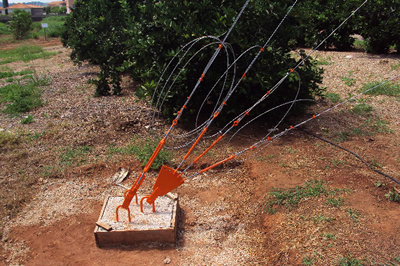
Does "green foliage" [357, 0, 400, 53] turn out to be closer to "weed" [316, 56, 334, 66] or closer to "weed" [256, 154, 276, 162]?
"weed" [316, 56, 334, 66]

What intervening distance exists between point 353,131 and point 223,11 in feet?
9.28

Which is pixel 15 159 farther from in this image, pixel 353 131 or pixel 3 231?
pixel 353 131

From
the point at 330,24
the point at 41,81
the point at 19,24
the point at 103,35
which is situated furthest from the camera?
the point at 19,24

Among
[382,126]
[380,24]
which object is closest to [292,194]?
[382,126]

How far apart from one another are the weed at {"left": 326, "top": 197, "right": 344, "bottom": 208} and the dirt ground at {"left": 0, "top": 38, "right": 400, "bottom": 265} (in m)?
0.03

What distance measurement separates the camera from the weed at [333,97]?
6.94 meters

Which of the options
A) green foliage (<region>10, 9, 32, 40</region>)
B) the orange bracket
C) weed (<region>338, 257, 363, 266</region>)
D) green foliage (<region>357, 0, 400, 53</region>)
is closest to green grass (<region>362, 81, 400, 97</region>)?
green foliage (<region>357, 0, 400, 53</region>)

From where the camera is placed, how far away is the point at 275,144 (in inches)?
211

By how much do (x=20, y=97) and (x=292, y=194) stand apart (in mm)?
6473

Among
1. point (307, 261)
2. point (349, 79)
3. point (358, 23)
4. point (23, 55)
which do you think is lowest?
point (23, 55)

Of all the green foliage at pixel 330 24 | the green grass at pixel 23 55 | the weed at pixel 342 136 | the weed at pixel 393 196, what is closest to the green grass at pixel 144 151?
the weed at pixel 342 136

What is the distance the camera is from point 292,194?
401 cm

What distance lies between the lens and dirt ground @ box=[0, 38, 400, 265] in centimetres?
340

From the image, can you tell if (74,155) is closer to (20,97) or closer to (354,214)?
(20,97)
